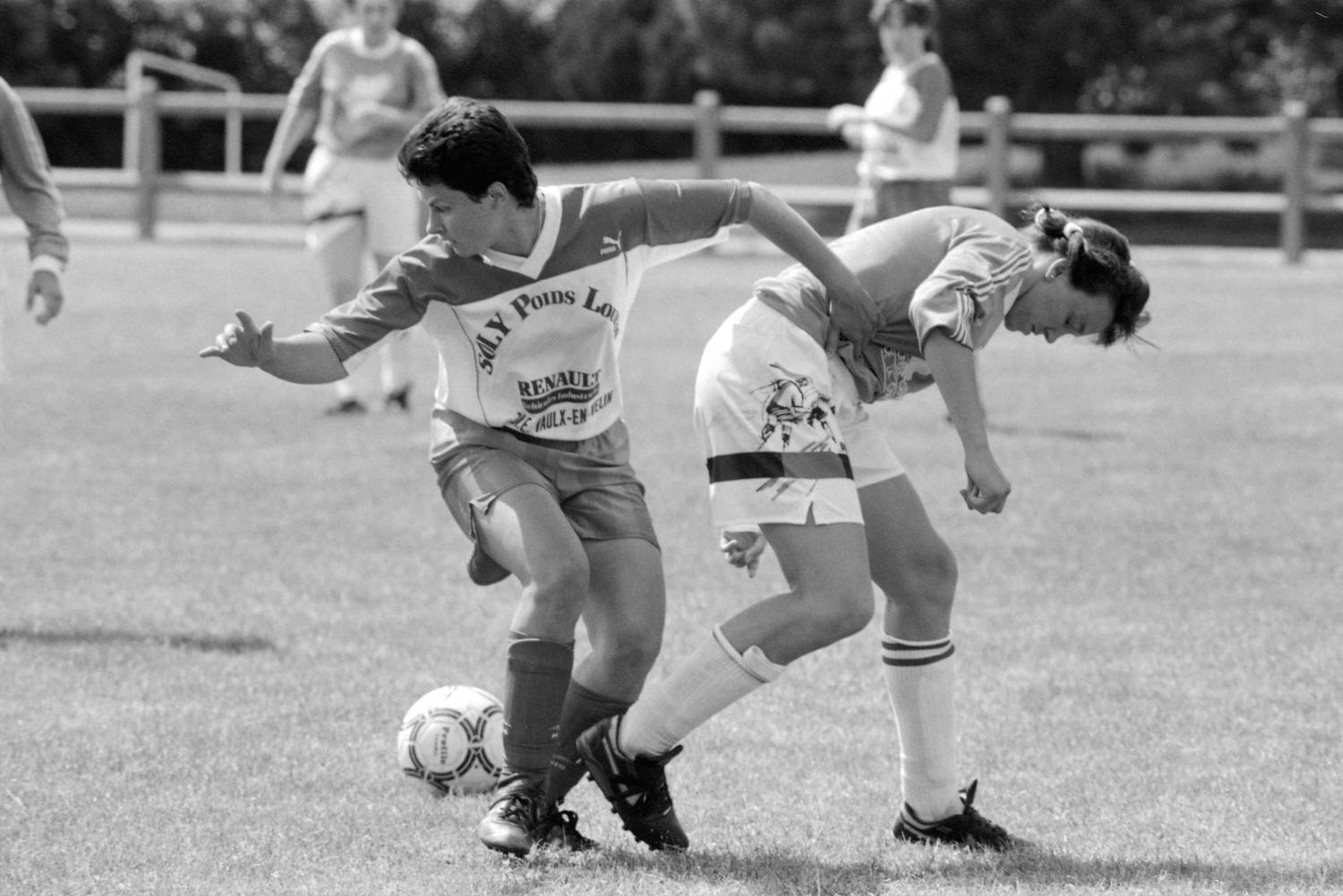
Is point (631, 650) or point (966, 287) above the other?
point (966, 287)

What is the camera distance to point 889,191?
1091 cm

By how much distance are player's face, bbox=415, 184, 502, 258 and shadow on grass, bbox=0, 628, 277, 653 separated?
2.30 metres

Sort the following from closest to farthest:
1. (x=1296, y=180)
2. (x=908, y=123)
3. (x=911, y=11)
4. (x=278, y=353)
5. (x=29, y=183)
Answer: (x=278, y=353), (x=29, y=183), (x=911, y=11), (x=908, y=123), (x=1296, y=180)

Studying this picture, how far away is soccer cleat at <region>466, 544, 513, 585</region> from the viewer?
4461 mm

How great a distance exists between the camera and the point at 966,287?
4.14 metres

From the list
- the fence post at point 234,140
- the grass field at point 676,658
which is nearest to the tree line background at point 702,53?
the fence post at point 234,140

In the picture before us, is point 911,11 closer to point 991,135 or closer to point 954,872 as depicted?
point 954,872

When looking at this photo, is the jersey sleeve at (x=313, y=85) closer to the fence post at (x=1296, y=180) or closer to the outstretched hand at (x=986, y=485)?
the outstretched hand at (x=986, y=485)

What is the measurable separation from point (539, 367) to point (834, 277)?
657mm

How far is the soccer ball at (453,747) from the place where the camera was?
15.8 ft

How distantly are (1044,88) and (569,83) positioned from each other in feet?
34.7

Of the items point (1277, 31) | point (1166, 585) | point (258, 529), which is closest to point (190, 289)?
point (258, 529)

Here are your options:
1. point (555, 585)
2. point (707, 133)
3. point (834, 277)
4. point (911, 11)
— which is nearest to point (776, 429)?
point (834, 277)

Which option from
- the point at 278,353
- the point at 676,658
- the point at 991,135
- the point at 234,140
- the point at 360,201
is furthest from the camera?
the point at 234,140
